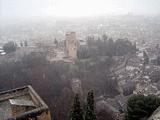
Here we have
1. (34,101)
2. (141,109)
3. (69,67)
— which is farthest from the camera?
(69,67)

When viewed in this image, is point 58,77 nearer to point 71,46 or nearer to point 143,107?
point 71,46

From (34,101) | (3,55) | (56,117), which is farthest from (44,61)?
(34,101)

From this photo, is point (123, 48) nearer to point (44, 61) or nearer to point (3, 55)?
point (44, 61)

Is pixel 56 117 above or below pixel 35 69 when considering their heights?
below

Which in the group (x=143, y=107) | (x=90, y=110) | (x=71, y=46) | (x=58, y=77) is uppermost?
(x=90, y=110)

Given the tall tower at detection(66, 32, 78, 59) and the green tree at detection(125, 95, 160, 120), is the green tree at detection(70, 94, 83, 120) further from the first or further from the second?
the tall tower at detection(66, 32, 78, 59)

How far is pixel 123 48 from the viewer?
32031mm

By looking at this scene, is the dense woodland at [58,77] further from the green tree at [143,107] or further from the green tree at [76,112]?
the green tree at [76,112]

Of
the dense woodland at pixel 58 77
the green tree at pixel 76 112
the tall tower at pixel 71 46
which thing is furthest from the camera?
the tall tower at pixel 71 46

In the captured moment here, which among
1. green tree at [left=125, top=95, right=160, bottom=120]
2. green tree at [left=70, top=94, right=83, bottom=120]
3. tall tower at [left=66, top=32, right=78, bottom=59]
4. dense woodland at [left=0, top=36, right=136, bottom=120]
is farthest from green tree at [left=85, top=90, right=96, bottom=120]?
tall tower at [left=66, top=32, right=78, bottom=59]

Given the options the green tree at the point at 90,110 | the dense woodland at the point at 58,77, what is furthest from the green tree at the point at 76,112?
the dense woodland at the point at 58,77

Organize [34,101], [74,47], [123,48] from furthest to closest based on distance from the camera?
[123,48]
[74,47]
[34,101]

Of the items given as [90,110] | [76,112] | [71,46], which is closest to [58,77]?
[71,46]

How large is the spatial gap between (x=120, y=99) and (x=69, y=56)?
409 inches
